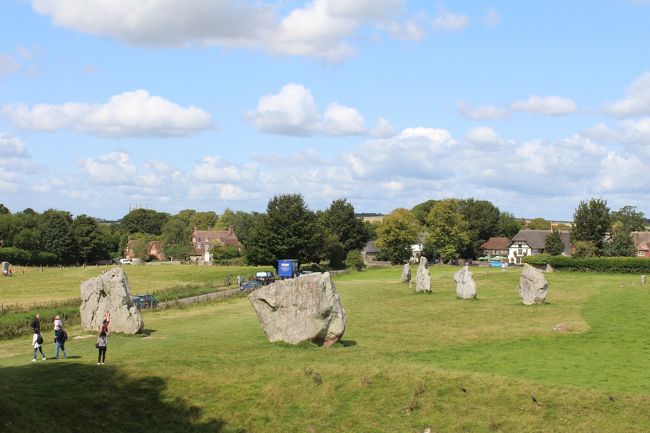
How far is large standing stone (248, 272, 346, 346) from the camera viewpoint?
3538 cm

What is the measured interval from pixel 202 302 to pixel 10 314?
55.2 ft

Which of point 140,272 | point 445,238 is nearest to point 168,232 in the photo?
point 140,272

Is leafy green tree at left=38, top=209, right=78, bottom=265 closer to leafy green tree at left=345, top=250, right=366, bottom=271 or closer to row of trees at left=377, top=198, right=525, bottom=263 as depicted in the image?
leafy green tree at left=345, top=250, right=366, bottom=271

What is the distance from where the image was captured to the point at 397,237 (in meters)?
146

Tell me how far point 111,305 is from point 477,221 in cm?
14120

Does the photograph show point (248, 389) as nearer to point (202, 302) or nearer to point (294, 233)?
point (202, 302)

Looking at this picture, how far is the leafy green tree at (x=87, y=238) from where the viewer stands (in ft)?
515

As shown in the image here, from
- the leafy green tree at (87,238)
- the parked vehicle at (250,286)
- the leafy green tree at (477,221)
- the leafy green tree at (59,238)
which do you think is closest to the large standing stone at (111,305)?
the parked vehicle at (250,286)

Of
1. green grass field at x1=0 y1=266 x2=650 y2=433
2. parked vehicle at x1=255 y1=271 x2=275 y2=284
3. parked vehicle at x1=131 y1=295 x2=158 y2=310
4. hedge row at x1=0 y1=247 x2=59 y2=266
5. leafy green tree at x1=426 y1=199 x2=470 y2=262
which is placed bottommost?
green grass field at x1=0 y1=266 x2=650 y2=433

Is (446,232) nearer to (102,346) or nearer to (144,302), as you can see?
(144,302)

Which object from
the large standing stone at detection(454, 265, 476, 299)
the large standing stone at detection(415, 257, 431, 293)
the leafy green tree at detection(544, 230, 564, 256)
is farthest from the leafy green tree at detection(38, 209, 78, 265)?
the large standing stone at detection(454, 265, 476, 299)

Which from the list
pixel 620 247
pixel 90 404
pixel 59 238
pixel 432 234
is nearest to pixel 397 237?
pixel 432 234

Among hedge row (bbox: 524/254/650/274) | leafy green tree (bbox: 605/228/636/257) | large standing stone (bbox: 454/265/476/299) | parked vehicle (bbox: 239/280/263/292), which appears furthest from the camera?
leafy green tree (bbox: 605/228/636/257)

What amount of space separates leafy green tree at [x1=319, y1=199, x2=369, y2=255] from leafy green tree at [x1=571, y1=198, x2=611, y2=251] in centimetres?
5117
